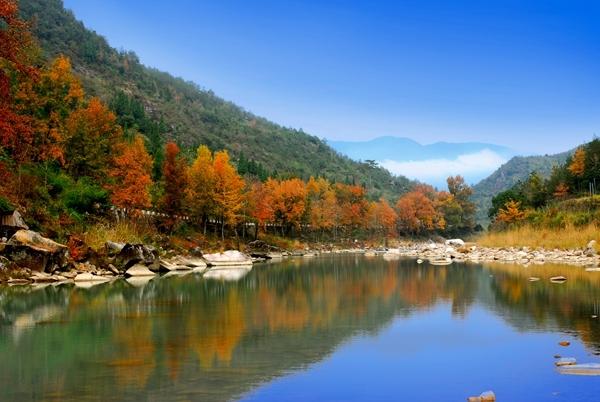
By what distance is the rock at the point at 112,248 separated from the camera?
124 feet

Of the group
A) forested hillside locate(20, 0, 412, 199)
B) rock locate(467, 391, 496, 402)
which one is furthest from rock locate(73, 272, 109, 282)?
forested hillside locate(20, 0, 412, 199)

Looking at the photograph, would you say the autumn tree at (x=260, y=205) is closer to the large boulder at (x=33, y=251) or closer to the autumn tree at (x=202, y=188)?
the autumn tree at (x=202, y=188)

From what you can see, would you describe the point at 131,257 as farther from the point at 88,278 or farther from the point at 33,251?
the point at 33,251

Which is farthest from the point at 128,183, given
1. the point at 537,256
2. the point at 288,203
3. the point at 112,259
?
the point at 537,256

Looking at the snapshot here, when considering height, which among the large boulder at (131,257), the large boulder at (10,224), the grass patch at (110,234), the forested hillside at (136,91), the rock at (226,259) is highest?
the forested hillside at (136,91)

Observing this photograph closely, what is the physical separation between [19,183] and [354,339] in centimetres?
3084

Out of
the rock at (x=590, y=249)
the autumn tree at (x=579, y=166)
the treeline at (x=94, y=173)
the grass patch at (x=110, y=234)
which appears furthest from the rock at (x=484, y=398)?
the autumn tree at (x=579, y=166)

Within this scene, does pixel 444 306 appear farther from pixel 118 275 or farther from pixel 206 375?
pixel 118 275

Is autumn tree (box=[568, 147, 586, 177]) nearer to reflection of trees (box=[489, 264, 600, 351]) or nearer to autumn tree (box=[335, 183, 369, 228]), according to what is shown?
autumn tree (box=[335, 183, 369, 228])

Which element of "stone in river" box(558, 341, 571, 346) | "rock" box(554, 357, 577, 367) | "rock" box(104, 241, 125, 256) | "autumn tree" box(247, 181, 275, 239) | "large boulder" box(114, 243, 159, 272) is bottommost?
"stone in river" box(558, 341, 571, 346)

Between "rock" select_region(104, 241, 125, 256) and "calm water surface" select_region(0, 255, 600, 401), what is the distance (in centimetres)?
1135

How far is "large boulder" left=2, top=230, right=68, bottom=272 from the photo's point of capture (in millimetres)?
30359

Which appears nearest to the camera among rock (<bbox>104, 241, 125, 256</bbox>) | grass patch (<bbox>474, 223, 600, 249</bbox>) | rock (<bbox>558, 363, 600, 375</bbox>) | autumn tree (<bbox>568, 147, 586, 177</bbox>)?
rock (<bbox>558, 363, 600, 375</bbox>)

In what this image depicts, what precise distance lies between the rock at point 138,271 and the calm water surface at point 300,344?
11200mm
